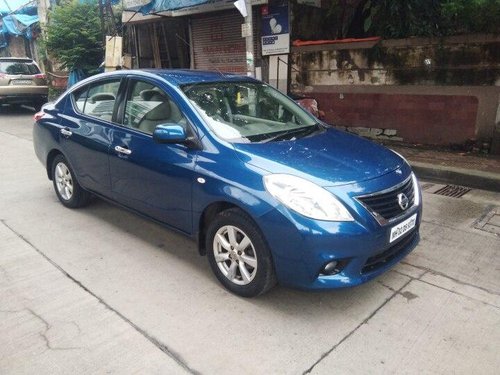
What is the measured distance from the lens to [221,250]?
3.21 meters

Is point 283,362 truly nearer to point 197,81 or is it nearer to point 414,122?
point 197,81

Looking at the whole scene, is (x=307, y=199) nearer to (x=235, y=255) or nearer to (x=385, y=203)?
(x=385, y=203)

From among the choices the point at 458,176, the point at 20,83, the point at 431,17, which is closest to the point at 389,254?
the point at 458,176

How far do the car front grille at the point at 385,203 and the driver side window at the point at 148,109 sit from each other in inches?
61.3

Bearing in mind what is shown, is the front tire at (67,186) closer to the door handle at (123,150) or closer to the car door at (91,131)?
the car door at (91,131)

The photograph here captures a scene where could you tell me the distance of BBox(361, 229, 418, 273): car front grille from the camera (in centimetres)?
291

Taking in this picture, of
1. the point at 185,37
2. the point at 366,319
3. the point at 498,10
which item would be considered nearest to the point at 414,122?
the point at 498,10

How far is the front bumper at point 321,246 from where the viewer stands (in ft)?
8.72

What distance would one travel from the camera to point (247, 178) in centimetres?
291

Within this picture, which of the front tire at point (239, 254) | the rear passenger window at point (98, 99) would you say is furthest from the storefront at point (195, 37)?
the front tire at point (239, 254)

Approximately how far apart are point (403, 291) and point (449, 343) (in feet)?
2.03

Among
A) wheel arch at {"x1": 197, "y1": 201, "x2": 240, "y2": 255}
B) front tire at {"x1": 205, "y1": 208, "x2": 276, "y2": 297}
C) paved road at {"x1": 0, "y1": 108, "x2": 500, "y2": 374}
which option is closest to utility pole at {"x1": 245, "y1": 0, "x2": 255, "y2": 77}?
paved road at {"x1": 0, "y1": 108, "x2": 500, "y2": 374}

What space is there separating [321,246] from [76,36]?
13.1m

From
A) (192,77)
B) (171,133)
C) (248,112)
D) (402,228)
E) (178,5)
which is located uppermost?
(178,5)
